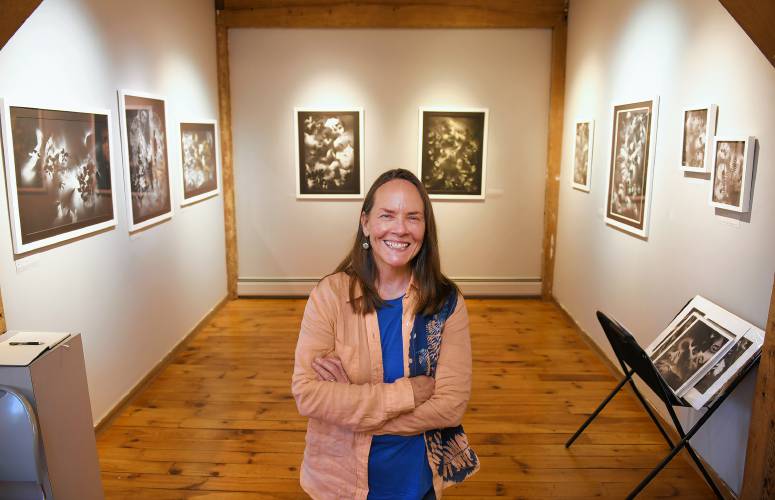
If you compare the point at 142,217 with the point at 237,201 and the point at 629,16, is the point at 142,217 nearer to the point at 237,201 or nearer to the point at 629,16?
the point at 237,201

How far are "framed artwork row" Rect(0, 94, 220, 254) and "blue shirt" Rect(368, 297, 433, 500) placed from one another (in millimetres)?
2298

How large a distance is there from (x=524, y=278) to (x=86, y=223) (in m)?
4.95

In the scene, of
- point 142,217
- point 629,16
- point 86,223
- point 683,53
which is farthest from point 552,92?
point 86,223

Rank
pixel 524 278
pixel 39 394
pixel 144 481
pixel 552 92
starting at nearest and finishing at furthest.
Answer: pixel 39 394, pixel 144 481, pixel 552 92, pixel 524 278

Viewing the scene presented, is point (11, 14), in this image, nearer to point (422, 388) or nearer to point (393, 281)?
point (393, 281)

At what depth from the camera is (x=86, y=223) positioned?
379cm

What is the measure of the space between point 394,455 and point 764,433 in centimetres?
174

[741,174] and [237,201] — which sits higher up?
[741,174]

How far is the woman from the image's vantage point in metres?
1.79

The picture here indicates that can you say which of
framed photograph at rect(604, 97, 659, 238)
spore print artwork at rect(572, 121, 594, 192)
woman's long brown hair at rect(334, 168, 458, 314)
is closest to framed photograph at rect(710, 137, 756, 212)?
framed photograph at rect(604, 97, 659, 238)

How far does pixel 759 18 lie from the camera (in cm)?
233

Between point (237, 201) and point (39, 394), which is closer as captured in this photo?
point (39, 394)

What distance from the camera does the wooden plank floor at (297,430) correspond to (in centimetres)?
341

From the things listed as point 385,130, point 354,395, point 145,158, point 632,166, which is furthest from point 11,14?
point 385,130
